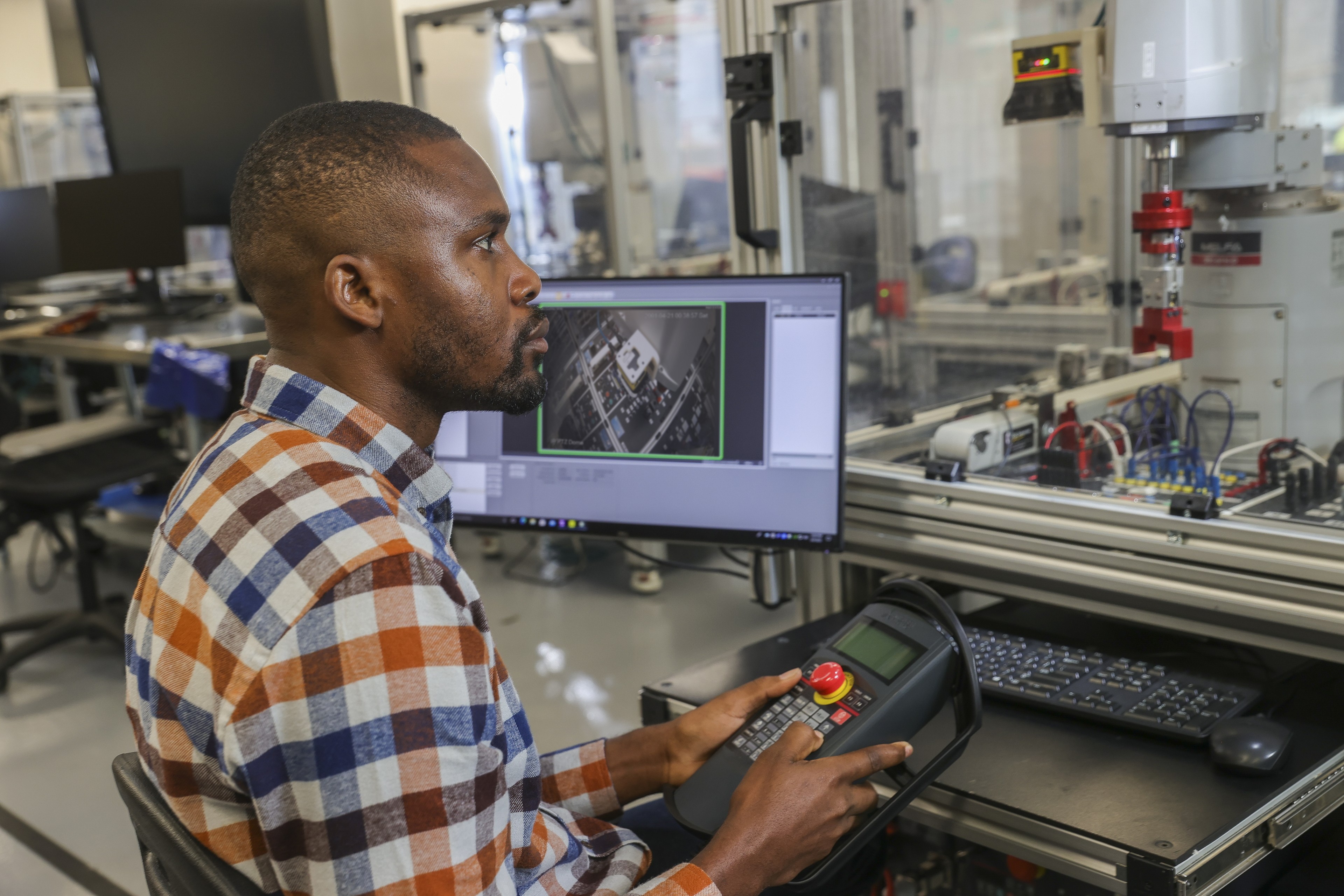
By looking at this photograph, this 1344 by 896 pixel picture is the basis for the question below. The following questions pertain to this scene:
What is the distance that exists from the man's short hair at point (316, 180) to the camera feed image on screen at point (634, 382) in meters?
0.63

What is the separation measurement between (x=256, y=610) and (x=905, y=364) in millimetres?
1387

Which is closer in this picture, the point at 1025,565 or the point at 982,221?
the point at 1025,565

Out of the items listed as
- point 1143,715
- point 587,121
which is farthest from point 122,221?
point 1143,715

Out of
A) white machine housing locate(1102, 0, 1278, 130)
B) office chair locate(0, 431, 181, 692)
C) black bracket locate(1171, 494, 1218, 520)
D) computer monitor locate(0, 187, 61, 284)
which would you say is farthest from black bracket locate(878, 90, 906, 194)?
computer monitor locate(0, 187, 61, 284)

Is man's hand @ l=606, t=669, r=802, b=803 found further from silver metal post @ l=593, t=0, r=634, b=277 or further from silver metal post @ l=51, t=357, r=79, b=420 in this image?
silver metal post @ l=51, t=357, r=79, b=420

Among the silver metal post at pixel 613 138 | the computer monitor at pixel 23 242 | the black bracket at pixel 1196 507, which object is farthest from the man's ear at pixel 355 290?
the computer monitor at pixel 23 242

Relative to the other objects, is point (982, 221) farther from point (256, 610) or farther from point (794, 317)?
point (256, 610)

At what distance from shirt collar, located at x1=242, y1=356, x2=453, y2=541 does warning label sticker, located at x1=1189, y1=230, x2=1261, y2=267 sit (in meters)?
1.02

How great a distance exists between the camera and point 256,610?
71 cm

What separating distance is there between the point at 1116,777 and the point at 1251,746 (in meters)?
0.12

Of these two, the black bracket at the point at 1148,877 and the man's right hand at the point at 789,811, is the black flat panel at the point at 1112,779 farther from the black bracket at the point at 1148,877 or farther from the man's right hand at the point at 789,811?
the man's right hand at the point at 789,811

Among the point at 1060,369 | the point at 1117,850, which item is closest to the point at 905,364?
the point at 1060,369

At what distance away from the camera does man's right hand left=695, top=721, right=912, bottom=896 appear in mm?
872

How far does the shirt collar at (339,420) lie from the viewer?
83cm
